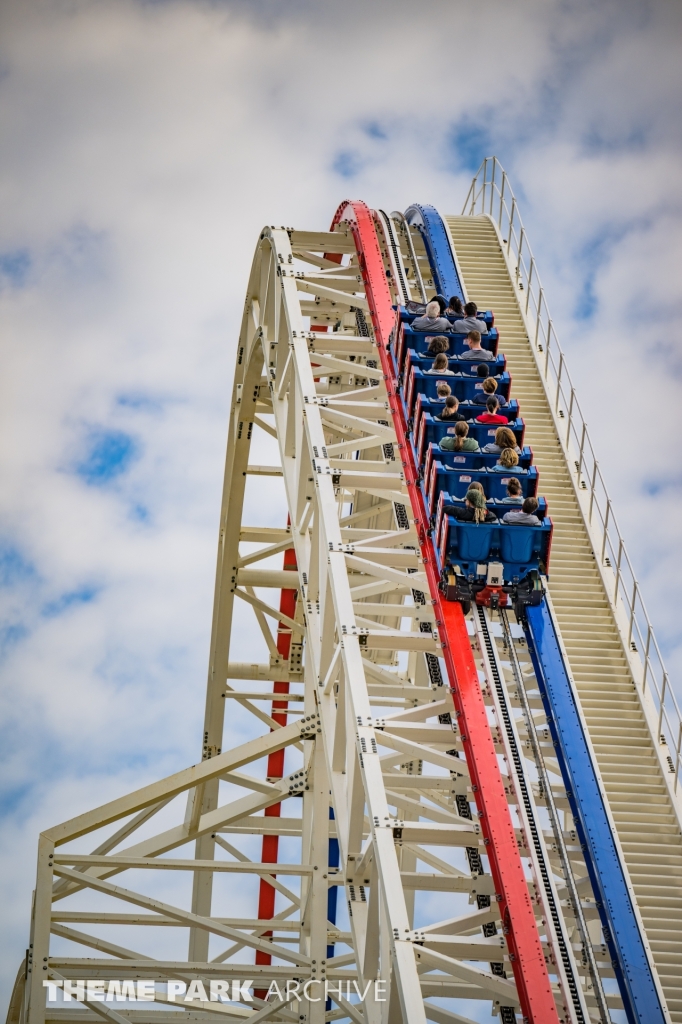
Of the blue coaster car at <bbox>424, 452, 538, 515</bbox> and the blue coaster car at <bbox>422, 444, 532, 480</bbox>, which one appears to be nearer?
the blue coaster car at <bbox>424, 452, 538, 515</bbox>

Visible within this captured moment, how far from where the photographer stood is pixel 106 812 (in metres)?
16.3

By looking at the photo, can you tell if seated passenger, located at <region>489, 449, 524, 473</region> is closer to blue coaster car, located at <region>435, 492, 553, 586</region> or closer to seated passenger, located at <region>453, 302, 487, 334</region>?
blue coaster car, located at <region>435, 492, 553, 586</region>

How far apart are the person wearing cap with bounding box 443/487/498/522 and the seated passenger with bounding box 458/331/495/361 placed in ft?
10.2

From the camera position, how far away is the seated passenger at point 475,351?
16.6 m

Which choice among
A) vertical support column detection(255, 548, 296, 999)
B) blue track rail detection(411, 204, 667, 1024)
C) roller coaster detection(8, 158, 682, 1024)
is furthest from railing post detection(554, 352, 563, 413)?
vertical support column detection(255, 548, 296, 999)

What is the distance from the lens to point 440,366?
16.0 meters

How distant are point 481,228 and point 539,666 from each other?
11073 mm

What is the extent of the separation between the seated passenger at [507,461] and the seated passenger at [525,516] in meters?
0.83

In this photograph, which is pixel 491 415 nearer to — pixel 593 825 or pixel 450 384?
pixel 450 384

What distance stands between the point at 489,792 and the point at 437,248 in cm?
1131

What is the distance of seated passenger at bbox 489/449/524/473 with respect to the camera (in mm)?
14656

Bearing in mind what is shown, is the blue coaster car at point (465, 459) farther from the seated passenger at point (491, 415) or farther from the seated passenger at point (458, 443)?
the seated passenger at point (491, 415)

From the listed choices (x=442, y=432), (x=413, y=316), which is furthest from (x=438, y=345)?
(x=442, y=432)

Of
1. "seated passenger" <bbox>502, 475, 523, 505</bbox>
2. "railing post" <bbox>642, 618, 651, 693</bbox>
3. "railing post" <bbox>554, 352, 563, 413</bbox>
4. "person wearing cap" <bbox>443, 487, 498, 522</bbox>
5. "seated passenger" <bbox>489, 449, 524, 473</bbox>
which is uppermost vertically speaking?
"railing post" <bbox>554, 352, 563, 413</bbox>
